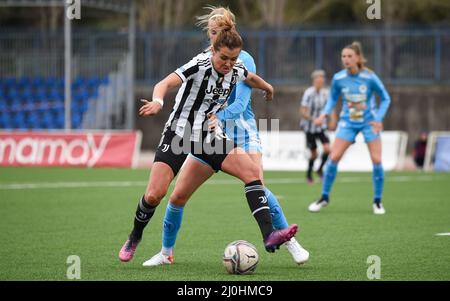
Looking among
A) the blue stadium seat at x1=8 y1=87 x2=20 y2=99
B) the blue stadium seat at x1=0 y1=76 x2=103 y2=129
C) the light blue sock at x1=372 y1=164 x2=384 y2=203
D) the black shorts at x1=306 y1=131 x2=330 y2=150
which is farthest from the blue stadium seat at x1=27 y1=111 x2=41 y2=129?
the light blue sock at x1=372 y1=164 x2=384 y2=203

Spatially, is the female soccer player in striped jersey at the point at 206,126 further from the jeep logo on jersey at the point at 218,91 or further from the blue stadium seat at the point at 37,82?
the blue stadium seat at the point at 37,82

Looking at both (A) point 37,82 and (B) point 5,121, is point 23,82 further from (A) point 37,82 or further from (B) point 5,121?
(B) point 5,121

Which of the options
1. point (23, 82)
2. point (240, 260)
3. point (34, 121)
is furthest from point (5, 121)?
point (240, 260)

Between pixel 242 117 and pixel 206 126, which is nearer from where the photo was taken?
pixel 206 126

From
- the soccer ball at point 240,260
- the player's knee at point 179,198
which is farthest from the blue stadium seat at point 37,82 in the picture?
the soccer ball at point 240,260

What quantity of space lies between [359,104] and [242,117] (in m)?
4.87

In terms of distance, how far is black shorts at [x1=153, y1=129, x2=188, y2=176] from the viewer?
8.52 m

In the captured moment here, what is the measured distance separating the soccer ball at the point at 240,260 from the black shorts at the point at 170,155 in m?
0.87

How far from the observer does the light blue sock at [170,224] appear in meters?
9.02

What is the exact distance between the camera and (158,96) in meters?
7.94

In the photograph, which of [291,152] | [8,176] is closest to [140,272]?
[8,176]

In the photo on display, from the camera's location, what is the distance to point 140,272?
8523mm

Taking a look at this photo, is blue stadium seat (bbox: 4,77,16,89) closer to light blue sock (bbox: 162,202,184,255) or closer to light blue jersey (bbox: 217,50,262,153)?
light blue jersey (bbox: 217,50,262,153)

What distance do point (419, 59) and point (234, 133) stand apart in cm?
2018
